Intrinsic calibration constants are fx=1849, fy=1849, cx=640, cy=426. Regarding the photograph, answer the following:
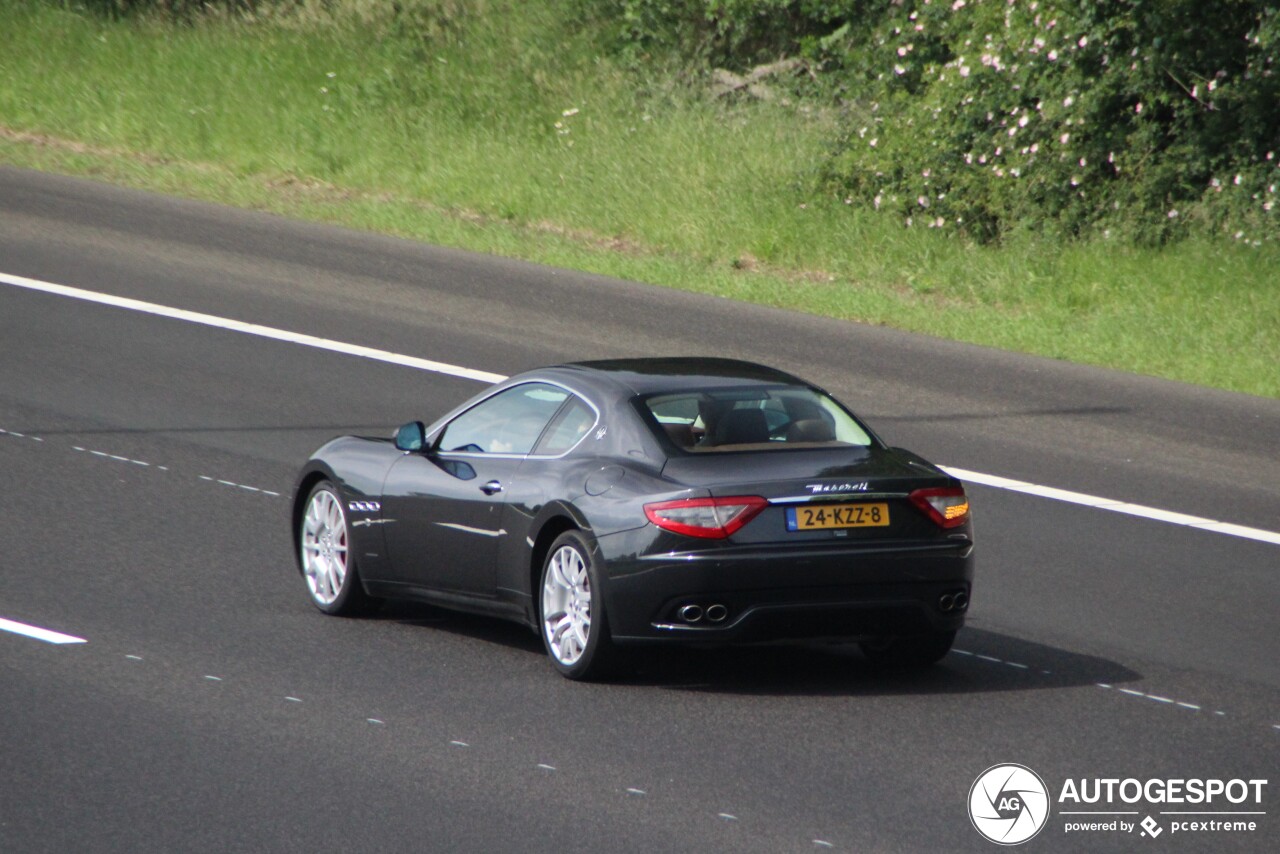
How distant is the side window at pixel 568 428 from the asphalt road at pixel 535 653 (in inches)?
38.2

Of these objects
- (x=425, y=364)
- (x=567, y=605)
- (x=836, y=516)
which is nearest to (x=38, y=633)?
(x=567, y=605)

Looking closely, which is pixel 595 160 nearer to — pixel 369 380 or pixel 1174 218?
pixel 1174 218

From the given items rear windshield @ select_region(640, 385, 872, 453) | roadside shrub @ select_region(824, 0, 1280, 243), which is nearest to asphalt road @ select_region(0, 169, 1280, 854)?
rear windshield @ select_region(640, 385, 872, 453)

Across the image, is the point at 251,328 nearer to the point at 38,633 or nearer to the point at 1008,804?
the point at 38,633

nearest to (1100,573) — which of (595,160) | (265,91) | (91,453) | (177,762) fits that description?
(177,762)

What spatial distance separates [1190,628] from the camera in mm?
9070

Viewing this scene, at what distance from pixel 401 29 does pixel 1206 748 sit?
76.9 ft

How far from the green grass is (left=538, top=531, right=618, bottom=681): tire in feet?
30.7

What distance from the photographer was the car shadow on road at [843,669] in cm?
790

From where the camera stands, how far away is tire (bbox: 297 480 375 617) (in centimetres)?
919

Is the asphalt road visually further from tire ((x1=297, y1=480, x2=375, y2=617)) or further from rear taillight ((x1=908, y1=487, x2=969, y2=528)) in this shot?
rear taillight ((x1=908, y1=487, x2=969, y2=528))

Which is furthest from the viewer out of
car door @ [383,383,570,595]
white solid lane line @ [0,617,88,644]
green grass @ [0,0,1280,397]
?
green grass @ [0,0,1280,397]

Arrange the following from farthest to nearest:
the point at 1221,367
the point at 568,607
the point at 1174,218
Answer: the point at 1174,218 < the point at 1221,367 < the point at 568,607

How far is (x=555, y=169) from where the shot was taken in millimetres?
23422
